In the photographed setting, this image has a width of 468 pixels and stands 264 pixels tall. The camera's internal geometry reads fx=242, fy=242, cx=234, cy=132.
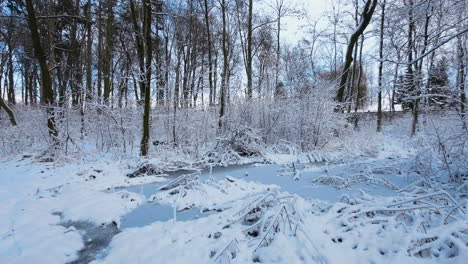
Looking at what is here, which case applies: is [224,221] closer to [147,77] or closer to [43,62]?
[147,77]

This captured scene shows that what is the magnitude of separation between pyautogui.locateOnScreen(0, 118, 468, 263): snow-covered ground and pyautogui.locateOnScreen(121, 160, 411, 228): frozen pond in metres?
0.02

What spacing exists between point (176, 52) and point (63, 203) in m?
15.1

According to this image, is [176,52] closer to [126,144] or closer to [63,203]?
[126,144]

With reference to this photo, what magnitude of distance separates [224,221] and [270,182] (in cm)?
182

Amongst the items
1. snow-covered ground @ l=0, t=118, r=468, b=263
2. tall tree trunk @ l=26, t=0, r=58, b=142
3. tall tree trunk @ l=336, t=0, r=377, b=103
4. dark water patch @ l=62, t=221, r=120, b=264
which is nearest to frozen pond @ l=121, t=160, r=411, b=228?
snow-covered ground @ l=0, t=118, r=468, b=263

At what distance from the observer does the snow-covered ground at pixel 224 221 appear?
6.25ft

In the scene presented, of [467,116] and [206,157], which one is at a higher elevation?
[467,116]

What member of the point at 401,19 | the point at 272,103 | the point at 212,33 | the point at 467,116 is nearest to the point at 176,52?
the point at 212,33

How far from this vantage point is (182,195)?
11.3 ft

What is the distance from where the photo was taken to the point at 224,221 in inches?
Result: 101

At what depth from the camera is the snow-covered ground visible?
75.0 inches

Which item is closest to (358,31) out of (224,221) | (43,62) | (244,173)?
(244,173)

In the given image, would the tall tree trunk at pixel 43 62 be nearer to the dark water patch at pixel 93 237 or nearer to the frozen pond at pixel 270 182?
the frozen pond at pixel 270 182

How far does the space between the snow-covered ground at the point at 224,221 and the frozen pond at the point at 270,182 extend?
0.02 m
